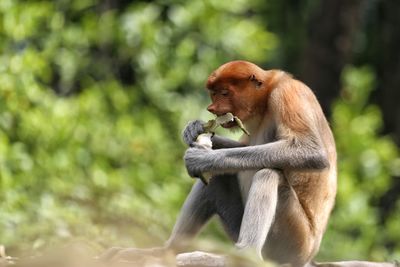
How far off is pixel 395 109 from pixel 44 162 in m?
7.39

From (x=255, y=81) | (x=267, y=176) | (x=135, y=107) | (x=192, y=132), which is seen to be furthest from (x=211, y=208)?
(x=135, y=107)

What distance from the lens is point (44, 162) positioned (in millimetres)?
10789

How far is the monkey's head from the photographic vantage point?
6.47 metres

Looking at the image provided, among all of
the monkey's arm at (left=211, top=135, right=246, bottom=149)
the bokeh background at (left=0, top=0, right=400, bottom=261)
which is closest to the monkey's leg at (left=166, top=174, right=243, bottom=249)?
the monkey's arm at (left=211, top=135, right=246, bottom=149)

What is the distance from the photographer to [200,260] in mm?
5605

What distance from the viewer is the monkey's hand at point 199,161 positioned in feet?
20.7

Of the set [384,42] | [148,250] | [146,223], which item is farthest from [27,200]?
[384,42]

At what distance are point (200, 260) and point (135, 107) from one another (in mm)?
6386

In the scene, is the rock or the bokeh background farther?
the bokeh background

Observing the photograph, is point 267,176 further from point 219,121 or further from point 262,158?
point 219,121

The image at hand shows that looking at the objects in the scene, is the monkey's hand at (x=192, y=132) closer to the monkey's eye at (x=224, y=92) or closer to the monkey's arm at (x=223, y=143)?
the monkey's eye at (x=224, y=92)

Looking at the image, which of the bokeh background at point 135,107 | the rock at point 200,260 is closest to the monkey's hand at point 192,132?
the rock at point 200,260

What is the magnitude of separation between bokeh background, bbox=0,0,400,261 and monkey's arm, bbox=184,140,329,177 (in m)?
2.93

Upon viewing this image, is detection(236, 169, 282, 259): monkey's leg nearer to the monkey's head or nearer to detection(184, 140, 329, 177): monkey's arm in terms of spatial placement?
detection(184, 140, 329, 177): monkey's arm
